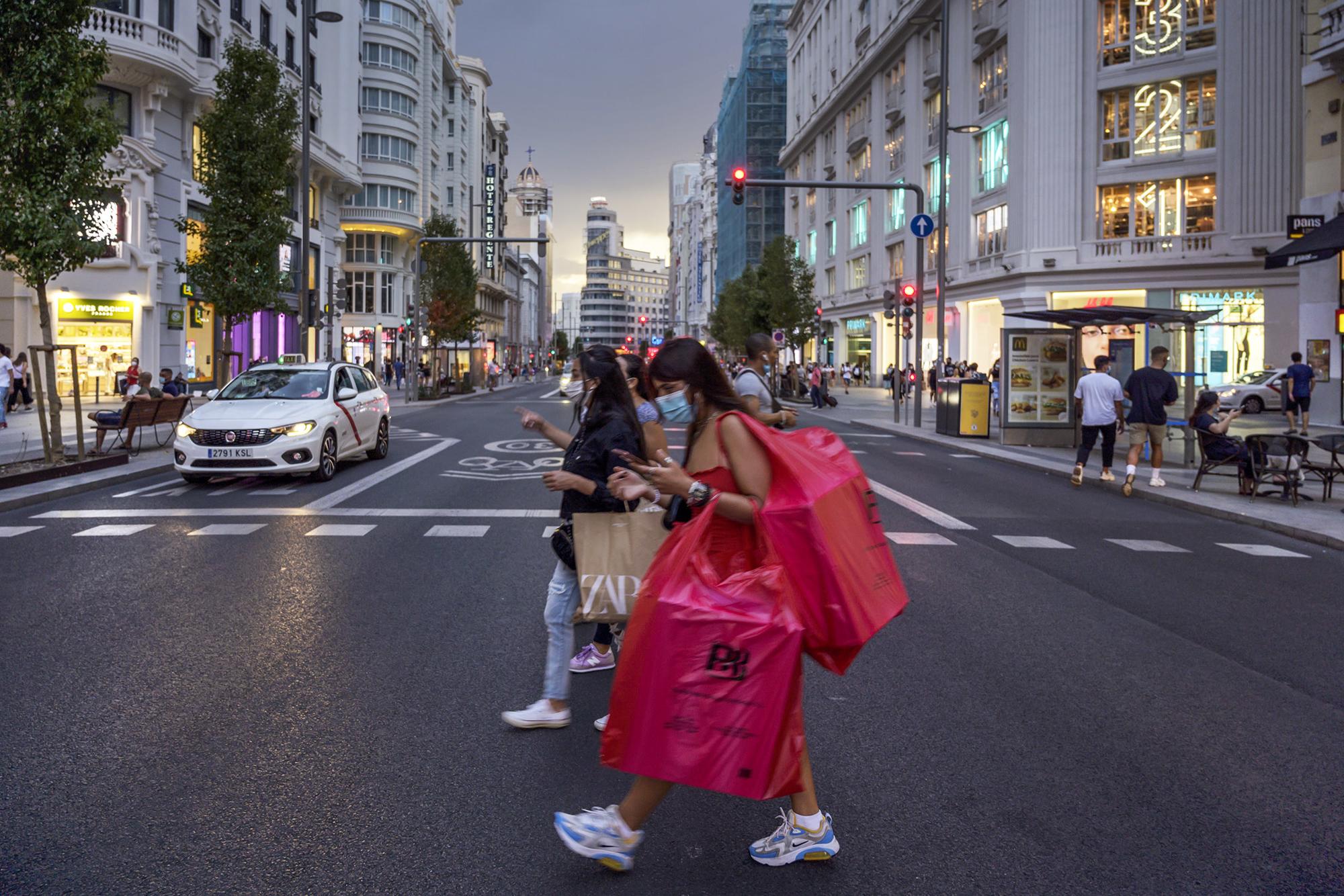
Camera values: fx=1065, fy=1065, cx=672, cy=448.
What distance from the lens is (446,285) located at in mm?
48000

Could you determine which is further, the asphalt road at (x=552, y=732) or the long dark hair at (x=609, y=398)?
the long dark hair at (x=609, y=398)

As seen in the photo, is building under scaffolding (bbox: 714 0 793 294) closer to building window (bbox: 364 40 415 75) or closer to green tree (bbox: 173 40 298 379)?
building window (bbox: 364 40 415 75)

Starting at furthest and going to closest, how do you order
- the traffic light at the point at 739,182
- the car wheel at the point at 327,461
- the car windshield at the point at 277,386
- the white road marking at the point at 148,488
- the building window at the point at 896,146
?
the building window at the point at 896,146
the traffic light at the point at 739,182
the car windshield at the point at 277,386
the car wheel at the point at 327,461
the white road marking at the point at 148,488

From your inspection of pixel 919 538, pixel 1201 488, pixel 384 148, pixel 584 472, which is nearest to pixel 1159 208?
pixel 1201 488

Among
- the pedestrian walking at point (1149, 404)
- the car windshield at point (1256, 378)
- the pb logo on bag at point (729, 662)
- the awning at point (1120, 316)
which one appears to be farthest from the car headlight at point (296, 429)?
the car windshield at point (1256, 378)

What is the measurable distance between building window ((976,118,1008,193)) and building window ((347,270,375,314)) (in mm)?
38443

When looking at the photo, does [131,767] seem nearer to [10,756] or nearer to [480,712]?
[10,756]

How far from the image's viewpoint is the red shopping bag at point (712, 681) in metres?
2.98

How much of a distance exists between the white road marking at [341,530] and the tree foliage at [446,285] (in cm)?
3823

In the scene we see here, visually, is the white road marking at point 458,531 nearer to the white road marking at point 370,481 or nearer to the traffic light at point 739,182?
the white road marking at point 370,481

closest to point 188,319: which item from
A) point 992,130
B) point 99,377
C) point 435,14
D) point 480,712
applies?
point 99,377

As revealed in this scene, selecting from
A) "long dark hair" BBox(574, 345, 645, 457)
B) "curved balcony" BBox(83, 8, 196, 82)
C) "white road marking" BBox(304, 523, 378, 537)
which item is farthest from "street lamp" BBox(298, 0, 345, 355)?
"long dark hair" BBox(574, 345, 645, 457)

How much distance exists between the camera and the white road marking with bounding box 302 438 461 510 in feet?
39.4

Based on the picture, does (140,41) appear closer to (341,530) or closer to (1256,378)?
(341,530)
